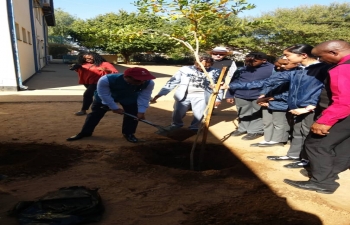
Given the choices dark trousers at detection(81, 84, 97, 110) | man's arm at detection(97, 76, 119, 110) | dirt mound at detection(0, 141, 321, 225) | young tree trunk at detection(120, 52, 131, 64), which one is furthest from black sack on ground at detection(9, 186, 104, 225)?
young tree trunk at detection(120, 52, 131, 64)

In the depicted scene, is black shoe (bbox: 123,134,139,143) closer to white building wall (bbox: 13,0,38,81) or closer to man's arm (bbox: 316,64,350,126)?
man's arm (bbox: 316,64,350,126)

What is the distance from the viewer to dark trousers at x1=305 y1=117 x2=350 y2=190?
297 cm

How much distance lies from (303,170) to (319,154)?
784 millimetres

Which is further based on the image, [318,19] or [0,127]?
[318,19]

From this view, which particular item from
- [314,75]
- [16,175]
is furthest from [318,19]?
[16,175]

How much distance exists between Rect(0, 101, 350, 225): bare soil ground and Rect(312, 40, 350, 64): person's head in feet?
4.50

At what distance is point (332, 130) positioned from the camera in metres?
2.93

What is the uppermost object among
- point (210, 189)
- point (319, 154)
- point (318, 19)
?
point (318, 19)

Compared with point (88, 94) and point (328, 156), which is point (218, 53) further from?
point (88, 94)

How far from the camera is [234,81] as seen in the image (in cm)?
505

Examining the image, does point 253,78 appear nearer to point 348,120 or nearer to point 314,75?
point 314,75

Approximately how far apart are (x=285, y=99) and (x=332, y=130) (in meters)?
1.41

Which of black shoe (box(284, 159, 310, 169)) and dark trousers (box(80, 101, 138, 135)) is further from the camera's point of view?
dark trousers (box(80, 101, 138, 135))

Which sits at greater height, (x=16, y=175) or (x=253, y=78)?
(x=253, y=78)
